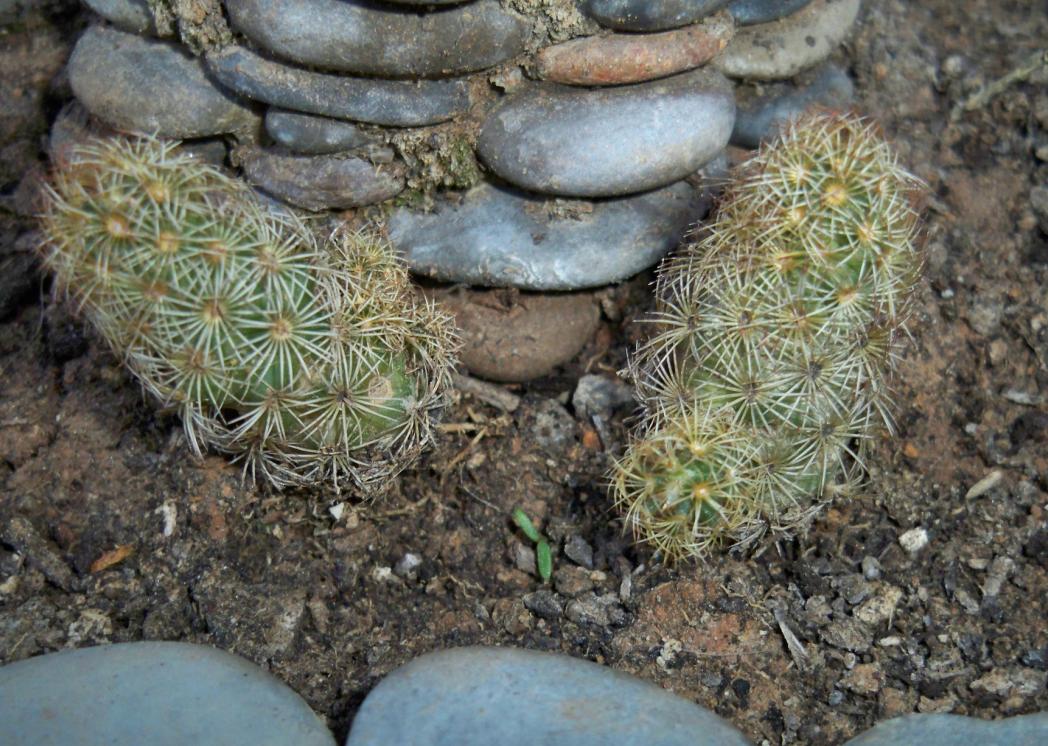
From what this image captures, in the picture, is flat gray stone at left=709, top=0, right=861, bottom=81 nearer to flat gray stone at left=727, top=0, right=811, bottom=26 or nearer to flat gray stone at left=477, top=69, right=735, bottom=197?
flat gray stone at left=727, top=0, right=811, bottom=26

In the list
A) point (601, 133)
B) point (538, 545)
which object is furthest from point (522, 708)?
point (601, 133)

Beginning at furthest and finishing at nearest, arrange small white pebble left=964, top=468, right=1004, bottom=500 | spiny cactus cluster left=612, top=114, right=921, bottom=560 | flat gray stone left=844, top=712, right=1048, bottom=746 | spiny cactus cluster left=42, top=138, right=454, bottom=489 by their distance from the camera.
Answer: small white pebble left=964, top=468, right=1004, bottom=500 → spiny cactus cluster left=612, top=114, right=921, bottom=560 → flat gray stone left=844, top=712, right=1048, bottom=746 → spiny cactus cluster left=42, top=138, right=454, bottom=489

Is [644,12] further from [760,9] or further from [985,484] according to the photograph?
[985,484]

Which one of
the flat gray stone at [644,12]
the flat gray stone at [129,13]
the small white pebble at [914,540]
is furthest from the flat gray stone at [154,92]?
the small white pebble at [914,540]

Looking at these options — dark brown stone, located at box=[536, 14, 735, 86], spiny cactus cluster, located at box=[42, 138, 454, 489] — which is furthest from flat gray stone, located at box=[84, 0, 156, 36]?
dark brown stone, located at box=[536, 14, 735, 86]

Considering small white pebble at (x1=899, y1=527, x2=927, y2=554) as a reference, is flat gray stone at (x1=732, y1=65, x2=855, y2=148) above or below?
above

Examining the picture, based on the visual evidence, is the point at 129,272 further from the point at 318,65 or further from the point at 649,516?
the point at 649,516
